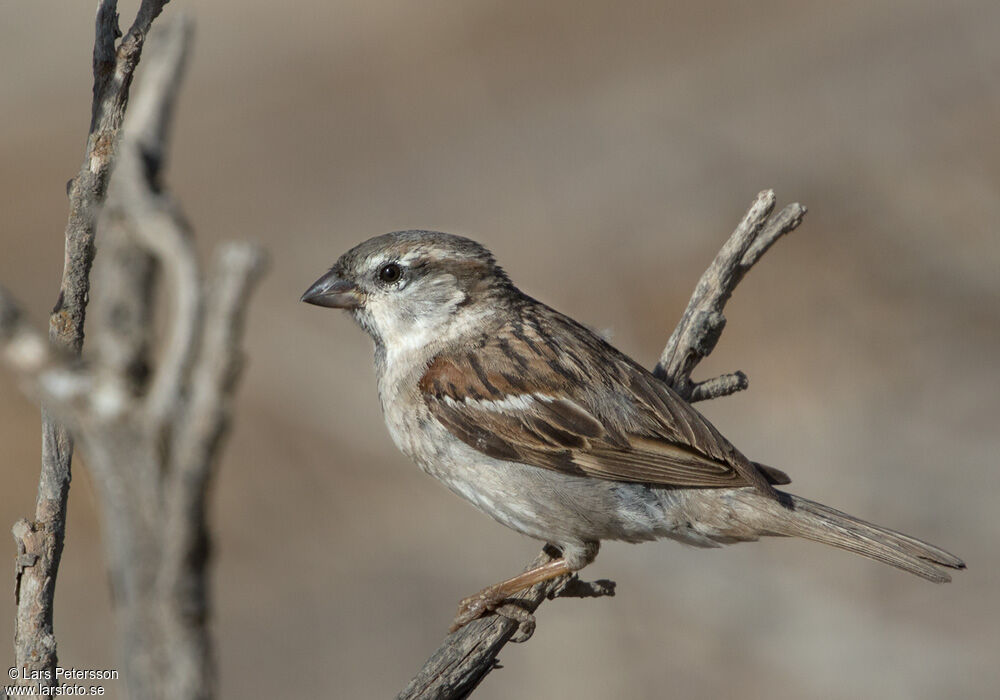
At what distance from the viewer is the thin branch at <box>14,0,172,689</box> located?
1.97 metres

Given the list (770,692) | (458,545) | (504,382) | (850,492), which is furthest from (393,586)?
(504,382)

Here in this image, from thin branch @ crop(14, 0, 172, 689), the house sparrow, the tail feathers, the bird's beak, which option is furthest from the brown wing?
thin branch @ crop(14, 0, 172, 689)

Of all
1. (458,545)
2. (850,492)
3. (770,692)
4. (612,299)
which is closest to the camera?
(770,692)

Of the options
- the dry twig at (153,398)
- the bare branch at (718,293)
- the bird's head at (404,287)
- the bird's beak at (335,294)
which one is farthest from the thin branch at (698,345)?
the dry twig at (153,398)

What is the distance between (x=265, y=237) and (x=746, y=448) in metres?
4.43

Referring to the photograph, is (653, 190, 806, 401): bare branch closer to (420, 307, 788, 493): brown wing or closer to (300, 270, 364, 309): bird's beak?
(420, 307, 788, 493): brown wing

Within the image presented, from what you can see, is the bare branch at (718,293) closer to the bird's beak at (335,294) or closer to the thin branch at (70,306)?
the bird's beak at (335,294)

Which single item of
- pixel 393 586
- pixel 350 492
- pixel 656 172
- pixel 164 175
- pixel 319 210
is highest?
pixel 319 210

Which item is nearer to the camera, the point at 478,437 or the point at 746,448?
the point at 478,437

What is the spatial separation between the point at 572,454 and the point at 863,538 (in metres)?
0.98

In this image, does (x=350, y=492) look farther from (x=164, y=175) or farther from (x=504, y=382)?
(x=164, y=175)

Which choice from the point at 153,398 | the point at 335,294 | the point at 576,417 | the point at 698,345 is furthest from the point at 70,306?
the point at 698,345

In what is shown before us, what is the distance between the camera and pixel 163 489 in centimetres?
100

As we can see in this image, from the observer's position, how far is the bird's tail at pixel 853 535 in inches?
129
